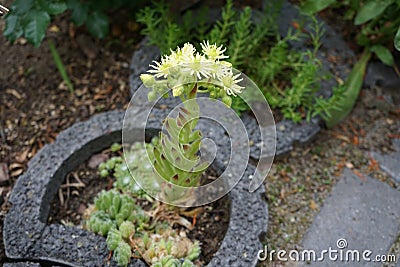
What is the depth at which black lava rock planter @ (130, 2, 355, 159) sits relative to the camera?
1872 millimetres

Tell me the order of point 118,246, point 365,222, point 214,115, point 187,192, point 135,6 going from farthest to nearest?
point 135,6, point 214,115, point 365,222, point 187,192, point 118,246

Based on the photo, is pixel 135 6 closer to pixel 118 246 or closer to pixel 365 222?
pixel 118 246

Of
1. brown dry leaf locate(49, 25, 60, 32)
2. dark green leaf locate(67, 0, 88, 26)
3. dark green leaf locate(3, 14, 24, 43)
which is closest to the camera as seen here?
dark green leaf locate(3, 14, 24, 43)

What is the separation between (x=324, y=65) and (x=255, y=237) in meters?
0.88

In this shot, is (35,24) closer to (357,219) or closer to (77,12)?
(77,12)

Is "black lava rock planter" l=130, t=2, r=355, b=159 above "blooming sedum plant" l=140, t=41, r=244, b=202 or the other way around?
above

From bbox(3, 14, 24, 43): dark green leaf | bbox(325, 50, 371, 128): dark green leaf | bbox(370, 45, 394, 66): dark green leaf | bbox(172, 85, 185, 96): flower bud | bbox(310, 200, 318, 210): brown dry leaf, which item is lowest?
bbox(310, 200, 318, 210): brown dry leaf

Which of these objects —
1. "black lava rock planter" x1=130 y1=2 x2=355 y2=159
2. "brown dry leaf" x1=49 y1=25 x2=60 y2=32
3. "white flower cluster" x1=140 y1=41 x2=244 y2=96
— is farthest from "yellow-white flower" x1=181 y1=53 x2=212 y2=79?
"brown dry leaf" x1=49 y1=25 x2=60 y2=32

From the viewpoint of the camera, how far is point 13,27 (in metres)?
1.79

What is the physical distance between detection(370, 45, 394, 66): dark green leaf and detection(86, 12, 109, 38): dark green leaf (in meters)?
1.11

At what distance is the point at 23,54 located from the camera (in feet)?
7.28

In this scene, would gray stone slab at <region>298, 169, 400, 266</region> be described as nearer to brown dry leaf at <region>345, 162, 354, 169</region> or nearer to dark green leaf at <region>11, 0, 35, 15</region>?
brown dry leaf at <region>345, 162, 354, 169</region>

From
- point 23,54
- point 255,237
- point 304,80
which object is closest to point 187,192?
point 255,237

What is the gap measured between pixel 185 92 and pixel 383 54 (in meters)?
1.11
